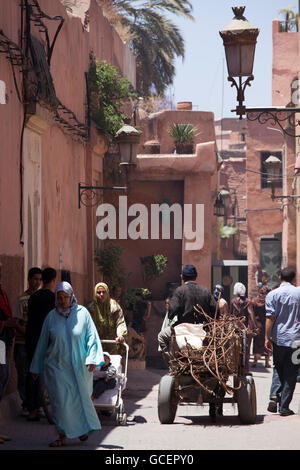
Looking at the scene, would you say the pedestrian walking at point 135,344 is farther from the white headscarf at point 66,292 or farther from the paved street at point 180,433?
the white headscarf at point 66,292

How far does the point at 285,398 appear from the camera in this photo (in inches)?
451

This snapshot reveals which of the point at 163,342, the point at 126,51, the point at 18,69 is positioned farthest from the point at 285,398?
the point at 126,51

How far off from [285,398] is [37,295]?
121 inches

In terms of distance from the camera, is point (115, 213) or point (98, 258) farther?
point (115, 213)

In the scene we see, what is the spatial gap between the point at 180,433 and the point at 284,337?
2237 millimetres

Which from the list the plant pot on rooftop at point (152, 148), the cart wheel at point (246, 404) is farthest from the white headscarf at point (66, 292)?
the plant pot on rooftop at point (152, 148)

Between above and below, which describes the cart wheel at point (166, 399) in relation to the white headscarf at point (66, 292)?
below

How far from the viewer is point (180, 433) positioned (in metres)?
9.84

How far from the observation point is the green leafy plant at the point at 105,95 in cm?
1908

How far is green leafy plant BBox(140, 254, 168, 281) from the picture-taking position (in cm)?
2292

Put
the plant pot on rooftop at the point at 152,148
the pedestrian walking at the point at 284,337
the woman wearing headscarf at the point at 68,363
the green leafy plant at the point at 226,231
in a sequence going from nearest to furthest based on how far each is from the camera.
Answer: the woman wearing headscarf at the point at 68,363 → the pedestrian walking at the point at 284,337 → the plant pot on rooftop at the point at 152,148 → the green leafy plant at the point at 226,231

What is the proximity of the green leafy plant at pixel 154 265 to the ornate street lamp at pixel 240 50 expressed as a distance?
11269 mm

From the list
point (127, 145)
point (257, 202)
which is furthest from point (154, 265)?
point (257, 202)
